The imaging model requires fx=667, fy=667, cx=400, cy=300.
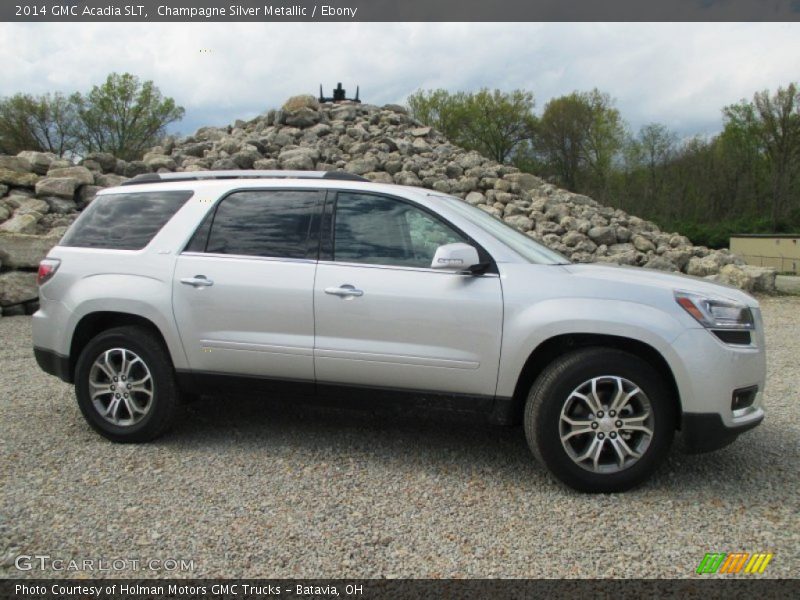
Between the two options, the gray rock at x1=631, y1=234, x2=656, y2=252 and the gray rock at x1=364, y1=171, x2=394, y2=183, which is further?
the gray rock at x1=631, y1=234, x2=656, y2=252

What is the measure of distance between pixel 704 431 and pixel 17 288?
10325 mm

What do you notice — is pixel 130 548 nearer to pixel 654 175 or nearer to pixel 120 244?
pixel 120 244

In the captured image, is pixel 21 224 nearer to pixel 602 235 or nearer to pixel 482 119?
pixel 602 235

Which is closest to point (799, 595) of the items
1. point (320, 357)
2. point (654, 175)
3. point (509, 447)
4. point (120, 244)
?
point (509, 447)

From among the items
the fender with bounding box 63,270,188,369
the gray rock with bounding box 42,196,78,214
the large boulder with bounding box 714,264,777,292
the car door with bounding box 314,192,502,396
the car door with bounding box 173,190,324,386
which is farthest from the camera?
the large boulder with bounding box 714,264,777,292

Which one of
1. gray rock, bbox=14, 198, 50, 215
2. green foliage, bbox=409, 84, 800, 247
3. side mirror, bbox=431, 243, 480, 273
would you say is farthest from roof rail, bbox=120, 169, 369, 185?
green foliage, bbox=409, 84, 800, 247

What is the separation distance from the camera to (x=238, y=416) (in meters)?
5.43

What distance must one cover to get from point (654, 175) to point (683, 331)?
1733 inches

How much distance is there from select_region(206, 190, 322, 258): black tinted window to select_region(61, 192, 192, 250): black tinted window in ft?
1.38

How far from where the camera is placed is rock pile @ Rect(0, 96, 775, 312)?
14.5 m

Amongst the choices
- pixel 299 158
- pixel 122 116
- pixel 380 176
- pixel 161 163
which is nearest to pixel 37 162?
pixel 161 163

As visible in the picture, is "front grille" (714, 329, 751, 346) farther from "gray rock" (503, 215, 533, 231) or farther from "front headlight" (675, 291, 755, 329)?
"gray rock" (503, 215, 533, 231)

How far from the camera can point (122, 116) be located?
125ft

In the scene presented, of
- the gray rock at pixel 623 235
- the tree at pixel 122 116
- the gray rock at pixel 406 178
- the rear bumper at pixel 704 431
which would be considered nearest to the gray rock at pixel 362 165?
the gray rock at pixel 406 178
